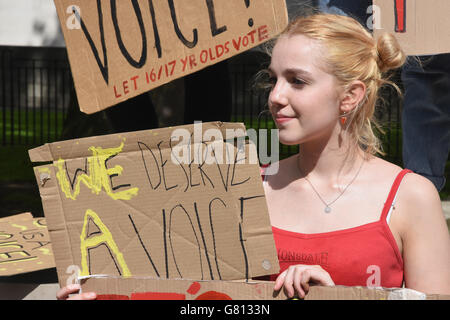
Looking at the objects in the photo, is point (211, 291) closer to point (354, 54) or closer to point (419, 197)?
point (419, 197)

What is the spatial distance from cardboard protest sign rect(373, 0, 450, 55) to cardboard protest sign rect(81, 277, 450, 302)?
1264 mm

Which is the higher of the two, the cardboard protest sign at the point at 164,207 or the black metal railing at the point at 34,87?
the cardboard protest sign at the point at 164,207

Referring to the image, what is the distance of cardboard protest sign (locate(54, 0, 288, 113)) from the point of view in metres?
2.19

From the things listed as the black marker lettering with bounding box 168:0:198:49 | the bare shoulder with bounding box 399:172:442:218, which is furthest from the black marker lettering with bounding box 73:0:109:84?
the bare shoulder with bounding box 399:172:442:218

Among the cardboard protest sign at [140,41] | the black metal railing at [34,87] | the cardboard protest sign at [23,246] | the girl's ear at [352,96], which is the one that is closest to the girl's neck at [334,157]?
the girl's ear at [352,96]

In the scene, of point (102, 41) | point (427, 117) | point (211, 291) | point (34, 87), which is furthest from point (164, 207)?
point (34, 87)

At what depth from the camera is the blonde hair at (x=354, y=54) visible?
2164 millimetres

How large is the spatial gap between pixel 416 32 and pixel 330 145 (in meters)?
0.71

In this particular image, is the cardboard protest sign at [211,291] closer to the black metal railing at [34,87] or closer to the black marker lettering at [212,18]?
the black marker lettering at [212,18]

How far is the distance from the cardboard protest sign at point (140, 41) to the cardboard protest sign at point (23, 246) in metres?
0.45

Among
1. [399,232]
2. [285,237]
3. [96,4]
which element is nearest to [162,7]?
[96,4]

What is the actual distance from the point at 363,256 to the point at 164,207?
576 mm

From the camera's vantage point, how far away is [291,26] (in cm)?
225
